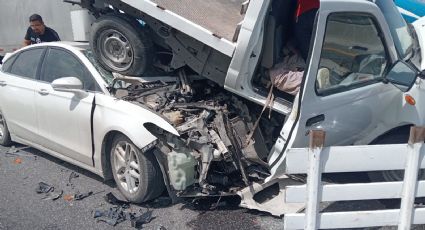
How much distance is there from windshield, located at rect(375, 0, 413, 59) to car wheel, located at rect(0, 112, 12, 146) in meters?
4.85

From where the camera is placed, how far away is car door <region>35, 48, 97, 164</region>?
485cm

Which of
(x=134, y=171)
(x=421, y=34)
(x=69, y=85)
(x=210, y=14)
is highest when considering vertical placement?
(x=210, y=14)

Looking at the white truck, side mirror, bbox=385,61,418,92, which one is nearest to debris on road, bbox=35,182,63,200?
the white truck

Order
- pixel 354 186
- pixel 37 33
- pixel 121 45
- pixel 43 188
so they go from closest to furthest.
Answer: pixel 354 186 < pixel 121 45 < pixel 43 188 < pixel 37 33

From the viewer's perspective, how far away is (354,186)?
3.24 m

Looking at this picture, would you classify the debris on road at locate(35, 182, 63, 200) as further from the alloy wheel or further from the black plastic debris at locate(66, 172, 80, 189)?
the alloy wheel

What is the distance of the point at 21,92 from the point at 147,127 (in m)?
2.09

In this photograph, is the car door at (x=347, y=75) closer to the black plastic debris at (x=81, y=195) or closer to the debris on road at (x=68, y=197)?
the black plastic debris at (x=81, y=195)

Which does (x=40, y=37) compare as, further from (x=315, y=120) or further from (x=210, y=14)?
(x=315, y=120)

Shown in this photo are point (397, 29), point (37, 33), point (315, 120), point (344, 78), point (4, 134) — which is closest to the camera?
point (315, 120)

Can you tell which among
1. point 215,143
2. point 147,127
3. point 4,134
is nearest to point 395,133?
point 215,143

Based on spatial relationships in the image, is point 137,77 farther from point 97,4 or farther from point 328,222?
point 328,222

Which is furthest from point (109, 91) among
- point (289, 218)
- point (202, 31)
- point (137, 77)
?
point (289, 218)

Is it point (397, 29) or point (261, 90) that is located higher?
point (397, 29)
